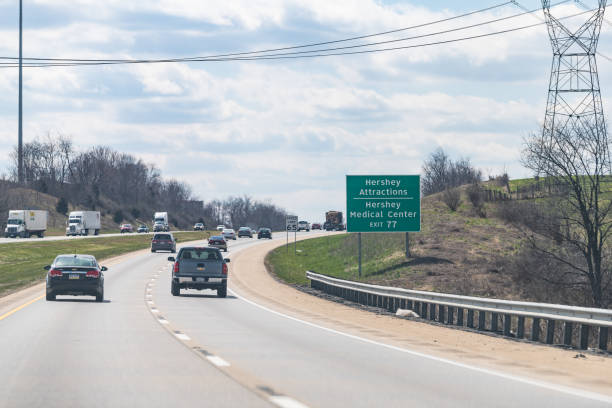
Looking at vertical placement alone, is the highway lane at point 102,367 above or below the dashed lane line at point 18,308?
above

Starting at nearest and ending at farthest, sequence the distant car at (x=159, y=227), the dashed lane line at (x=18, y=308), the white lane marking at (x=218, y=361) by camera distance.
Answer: the white lane marking at (x=218, y=361), the dashed lane line at (x=18, y=308), the distant car at (x=159, y=227)

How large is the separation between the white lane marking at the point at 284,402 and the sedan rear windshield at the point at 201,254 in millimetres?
22335

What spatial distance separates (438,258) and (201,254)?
25196 millimetres

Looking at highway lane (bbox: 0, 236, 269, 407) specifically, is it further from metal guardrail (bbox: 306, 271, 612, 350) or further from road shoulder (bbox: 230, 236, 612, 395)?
metal guardrail (bbox: 306, 271, 612, 350)

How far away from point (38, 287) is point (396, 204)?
59.3 ft

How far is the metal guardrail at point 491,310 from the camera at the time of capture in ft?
52.5

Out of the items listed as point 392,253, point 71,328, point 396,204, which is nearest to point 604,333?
point 71,328

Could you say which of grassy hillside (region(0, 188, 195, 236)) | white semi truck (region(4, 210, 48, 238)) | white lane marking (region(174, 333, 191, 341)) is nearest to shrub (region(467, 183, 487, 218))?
white semi truck (region(4, 210, 48, 238))

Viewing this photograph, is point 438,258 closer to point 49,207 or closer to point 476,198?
point 476,198

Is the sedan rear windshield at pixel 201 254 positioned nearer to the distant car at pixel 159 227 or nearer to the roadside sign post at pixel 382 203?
the roadside sign post at pixel 382 203

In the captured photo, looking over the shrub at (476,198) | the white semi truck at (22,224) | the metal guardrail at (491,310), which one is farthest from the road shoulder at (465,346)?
the white semi truck at (22,224)

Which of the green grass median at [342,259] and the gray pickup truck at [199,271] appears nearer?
the gray pickup truck at [199,271]

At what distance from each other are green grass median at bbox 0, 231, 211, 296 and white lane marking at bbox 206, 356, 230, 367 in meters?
23.3

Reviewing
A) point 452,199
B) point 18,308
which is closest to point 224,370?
point 18,308
